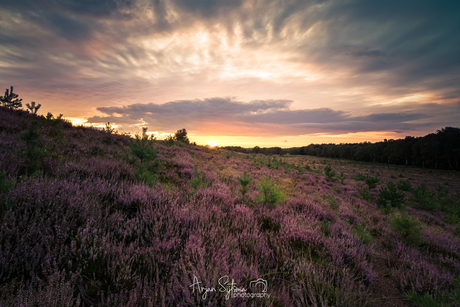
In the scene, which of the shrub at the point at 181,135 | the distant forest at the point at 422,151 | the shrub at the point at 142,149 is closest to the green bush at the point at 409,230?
the shrub at the point at 142,149

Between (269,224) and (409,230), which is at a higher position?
(269,224)

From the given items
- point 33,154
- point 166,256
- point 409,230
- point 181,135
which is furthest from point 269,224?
point 181,135

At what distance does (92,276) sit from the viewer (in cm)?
181

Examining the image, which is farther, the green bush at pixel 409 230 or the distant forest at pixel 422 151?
the distant forest at pixel 422 151

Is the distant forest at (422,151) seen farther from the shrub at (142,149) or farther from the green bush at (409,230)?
the green bush at (409,230)

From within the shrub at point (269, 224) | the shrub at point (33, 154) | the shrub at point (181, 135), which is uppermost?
the shrub at point (181, 135)

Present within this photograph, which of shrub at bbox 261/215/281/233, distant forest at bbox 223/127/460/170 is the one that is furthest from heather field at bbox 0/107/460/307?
distant forest at bbox 223/127/460/170

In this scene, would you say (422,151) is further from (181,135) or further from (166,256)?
(166,256)

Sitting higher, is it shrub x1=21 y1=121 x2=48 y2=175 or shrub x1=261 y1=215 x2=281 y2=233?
shrub x1=21 y1=121 x2=48 y2=175

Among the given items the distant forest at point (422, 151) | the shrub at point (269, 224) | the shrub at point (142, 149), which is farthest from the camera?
the distant forest at point (422, 151)

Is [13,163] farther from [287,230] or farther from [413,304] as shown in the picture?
[413,304]

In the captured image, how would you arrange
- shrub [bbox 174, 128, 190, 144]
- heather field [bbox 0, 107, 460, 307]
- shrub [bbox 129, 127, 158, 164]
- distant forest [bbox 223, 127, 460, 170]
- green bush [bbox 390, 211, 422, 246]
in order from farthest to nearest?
distant forest [bbox 223, 127, 460, 170] → shrub [bbox 174, 128, 190, 144] → shrub [bbox 129, 127, 158, 164] → green bush [bbox 390, 211, 422, 246] → heather field [bbox 0, 107, 460, 307]

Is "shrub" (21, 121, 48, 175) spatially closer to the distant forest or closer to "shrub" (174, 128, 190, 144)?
"shrub" (174, 128, 190, 144)

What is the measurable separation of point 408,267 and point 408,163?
76.7 meters
